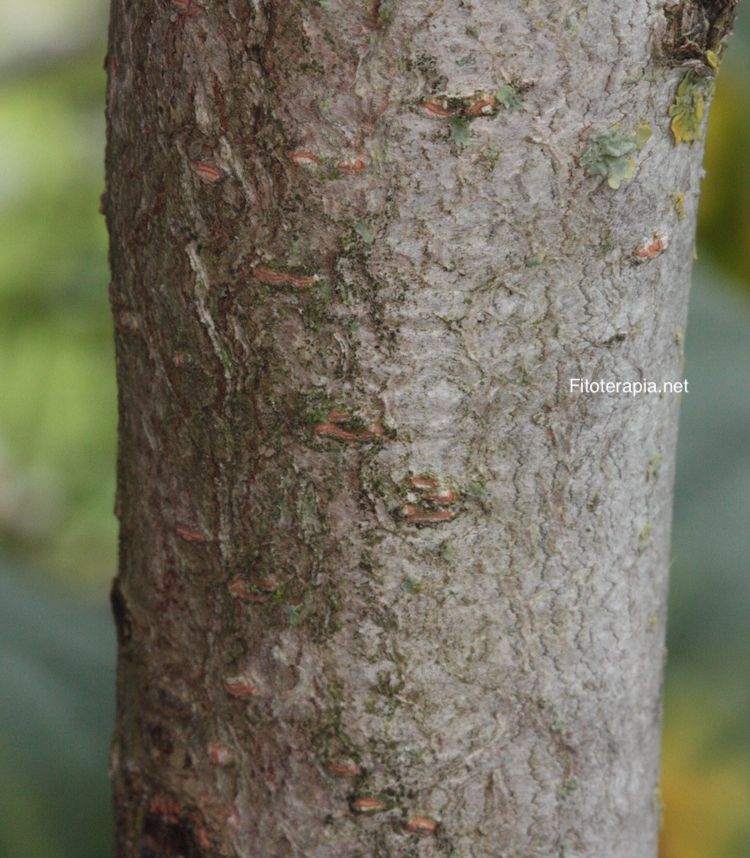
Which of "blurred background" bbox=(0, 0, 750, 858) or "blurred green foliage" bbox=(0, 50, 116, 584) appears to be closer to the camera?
"blurred background" bbox=(0, 0, 750, 858)

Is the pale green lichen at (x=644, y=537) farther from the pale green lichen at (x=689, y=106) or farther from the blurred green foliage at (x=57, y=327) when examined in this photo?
the blurred green foliage at (x=57, y=327)

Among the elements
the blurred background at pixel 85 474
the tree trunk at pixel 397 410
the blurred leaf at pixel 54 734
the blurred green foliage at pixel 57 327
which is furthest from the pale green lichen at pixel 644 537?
the blurred green foliage at pixel 57 327

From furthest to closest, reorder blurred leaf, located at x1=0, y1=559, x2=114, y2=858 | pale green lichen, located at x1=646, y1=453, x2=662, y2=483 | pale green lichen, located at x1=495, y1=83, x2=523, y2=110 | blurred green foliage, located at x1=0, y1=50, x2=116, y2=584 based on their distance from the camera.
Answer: blurred green foliage, located at x1=0, y1=50, x2=116, y2=584 → blurred leaf, located at x1=0, y1=559, x2=114, y2=858 → pale green lichen, located at x1=646, y1=453, x2=662, y2=483 → pale green lichen, located at x1=495, y1=83, x2=523, y2=110

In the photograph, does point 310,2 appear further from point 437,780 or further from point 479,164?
point 437,780

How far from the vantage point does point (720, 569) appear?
1104mm

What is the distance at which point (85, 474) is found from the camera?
249 cm


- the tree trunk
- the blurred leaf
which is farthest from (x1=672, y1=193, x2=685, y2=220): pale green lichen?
the blurred leaf

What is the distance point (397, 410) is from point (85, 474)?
82.9 inches

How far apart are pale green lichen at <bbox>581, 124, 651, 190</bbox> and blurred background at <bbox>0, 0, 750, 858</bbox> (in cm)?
64

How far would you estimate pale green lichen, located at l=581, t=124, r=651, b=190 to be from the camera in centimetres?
47

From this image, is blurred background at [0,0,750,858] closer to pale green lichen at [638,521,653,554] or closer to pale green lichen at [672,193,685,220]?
pale green lichen at [638,521,653,554]

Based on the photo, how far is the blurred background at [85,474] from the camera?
3.13 feet

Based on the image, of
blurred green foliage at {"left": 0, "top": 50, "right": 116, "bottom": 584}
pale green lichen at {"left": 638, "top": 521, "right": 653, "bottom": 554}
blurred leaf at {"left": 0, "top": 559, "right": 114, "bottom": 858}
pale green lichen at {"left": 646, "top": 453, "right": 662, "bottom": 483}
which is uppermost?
blurred green foliage at {"left": 0, "top": 50, "right": 116, "bottom": 584}

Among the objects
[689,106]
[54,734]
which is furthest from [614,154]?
[54,734]
